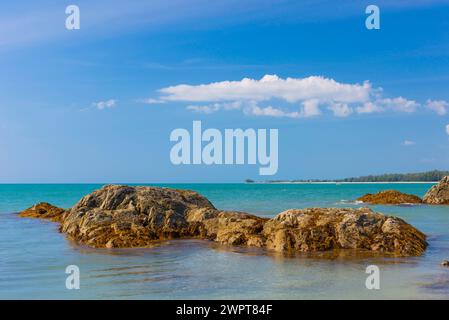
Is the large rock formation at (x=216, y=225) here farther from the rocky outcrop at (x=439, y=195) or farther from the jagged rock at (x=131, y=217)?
the rocky outcrop at (x=439, y=195)

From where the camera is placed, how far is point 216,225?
85.0 feet

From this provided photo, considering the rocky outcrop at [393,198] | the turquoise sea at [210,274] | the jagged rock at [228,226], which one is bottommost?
the rocky outcrop at [393,198]

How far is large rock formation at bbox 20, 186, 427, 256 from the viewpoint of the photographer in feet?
70.3

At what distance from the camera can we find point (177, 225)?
26.5m

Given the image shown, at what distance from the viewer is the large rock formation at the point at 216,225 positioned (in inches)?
844

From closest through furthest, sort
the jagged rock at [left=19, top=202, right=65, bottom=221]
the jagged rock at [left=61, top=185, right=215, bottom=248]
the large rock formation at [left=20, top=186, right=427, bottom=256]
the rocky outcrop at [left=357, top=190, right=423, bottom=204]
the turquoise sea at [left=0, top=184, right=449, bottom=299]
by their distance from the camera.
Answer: the turquoise sea at [left=0, top=184, right=449, bottom=299] < the large rock formation at [left=20, top=186, right=427, bottom=256] < the jagged rock at [left=61, top=185, right=215, bottom=248] < the jagged rock at [left=19, top=202, right=65, bottom=221] < the rocky outcrop at [left=357, top=190, right=423, bottom=204]

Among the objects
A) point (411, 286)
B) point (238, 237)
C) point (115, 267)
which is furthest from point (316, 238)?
point (115, 267)

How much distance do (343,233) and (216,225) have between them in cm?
734

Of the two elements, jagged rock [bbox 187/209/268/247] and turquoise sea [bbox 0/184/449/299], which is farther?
jagged rock [bbox 187/209/268/247]

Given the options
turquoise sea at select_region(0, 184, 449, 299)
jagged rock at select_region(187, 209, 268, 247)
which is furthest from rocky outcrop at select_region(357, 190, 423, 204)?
jagged rock at select_region(187, 209, 268, 247)

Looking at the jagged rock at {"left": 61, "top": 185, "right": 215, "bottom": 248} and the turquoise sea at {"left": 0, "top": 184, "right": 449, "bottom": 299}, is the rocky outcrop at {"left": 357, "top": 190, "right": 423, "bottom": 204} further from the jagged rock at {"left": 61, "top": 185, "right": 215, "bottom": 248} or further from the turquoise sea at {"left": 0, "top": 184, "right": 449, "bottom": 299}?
the turquoise sea at {"left": 0, "top": 184, "right": 449, "bottom": 299}

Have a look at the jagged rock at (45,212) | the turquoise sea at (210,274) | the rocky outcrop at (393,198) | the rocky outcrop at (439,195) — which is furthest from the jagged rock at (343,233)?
the rocky outcrop at (439,195)

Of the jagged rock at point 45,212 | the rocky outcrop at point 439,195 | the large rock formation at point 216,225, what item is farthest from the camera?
the rocky outcrop at point 439,195

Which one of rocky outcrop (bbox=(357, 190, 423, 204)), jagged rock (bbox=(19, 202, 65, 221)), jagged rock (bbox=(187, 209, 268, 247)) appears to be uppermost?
jagged rock (bbox=(187, 209, 268, 247))
